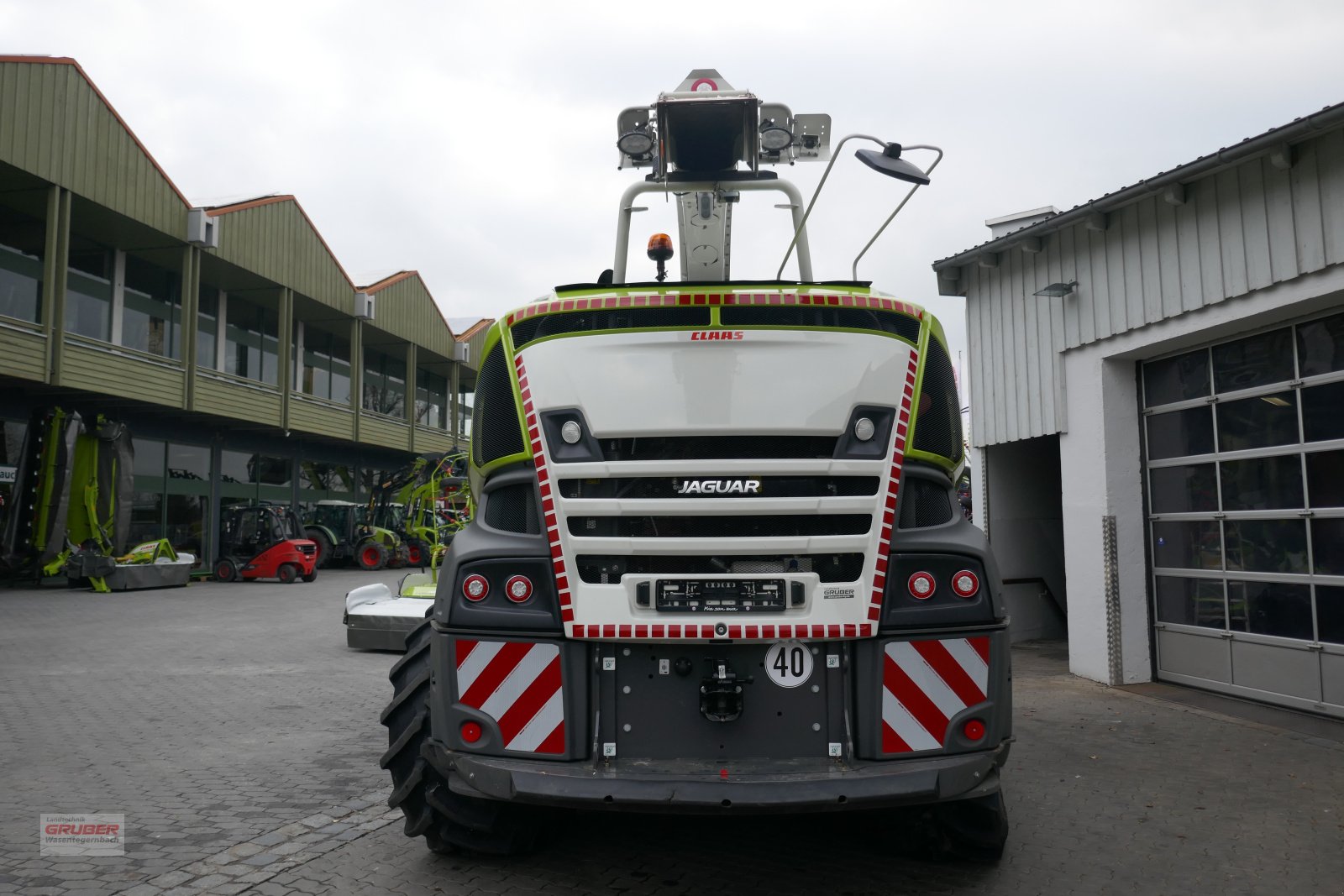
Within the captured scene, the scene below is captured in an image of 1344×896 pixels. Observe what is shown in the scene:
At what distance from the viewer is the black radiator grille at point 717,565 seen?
394cm

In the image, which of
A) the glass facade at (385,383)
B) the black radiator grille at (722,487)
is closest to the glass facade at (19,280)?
the glass facade at (385,383)

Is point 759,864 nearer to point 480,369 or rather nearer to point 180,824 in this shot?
point 480,369

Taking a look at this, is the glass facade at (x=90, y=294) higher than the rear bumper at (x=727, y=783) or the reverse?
higher

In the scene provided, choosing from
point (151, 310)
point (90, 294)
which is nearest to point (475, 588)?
point (90, 294)

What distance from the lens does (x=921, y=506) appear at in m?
4.11

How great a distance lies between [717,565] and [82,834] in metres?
3.44

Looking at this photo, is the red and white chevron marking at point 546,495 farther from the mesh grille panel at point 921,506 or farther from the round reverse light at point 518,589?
the mesh grille panel at point 921,506

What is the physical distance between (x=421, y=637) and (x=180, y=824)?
1.51 m

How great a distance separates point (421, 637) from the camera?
202 inches

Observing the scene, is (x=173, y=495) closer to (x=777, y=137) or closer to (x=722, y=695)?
(x=777, y=137)

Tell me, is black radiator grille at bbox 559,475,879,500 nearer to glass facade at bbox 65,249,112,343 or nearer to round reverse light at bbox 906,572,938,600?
round reverse light at bbox 906,572,938,600

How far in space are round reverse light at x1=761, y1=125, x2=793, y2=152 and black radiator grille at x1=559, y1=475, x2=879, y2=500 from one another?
8.60 ft

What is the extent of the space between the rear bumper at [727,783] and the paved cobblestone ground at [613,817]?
2.15 feet

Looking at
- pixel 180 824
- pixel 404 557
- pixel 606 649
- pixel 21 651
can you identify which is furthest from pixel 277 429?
pixel 606 649
